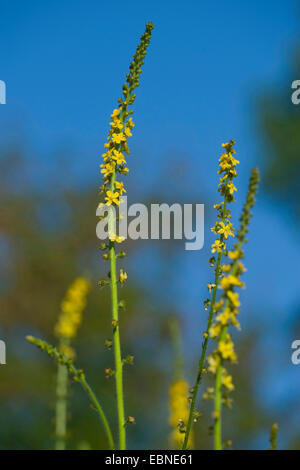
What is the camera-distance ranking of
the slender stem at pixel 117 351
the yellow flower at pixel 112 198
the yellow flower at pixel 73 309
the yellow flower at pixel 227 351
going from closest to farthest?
the yellow flower at pixel 227 351 → the slender stem at pixel 117 351 → the yellow flower at pixel 112 198 → the yellow flower at pixel 73 309

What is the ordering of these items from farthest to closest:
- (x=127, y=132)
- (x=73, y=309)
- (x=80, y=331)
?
(x=80, y=331) → (x=73, y=309) → (x=127, y=132)

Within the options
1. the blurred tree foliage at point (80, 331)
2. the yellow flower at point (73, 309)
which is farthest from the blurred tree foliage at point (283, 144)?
the yellow flower at point (73, 309)

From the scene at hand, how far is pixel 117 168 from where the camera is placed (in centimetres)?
262

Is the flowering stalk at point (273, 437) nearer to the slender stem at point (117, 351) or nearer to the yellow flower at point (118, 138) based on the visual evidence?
the slender stem at point (117, 351)

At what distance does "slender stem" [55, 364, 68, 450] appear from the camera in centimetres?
353

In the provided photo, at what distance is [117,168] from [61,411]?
2002 mm

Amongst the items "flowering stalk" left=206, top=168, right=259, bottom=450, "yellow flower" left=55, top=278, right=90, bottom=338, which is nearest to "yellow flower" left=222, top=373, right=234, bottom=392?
"flowering stalk" left=206, top=168, right=259, bottom=450

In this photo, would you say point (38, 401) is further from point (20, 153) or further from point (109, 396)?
point (20, 153)

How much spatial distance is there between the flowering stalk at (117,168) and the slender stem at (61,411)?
4.05 ft

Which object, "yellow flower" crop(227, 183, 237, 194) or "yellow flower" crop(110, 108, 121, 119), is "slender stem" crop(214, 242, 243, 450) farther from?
"yellow flower" crop(110, 108, 121, 119)

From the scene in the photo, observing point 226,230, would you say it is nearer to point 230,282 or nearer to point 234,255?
point 234,255

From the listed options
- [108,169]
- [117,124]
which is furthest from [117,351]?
[117,124]

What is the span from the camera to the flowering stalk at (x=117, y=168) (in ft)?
7.30
